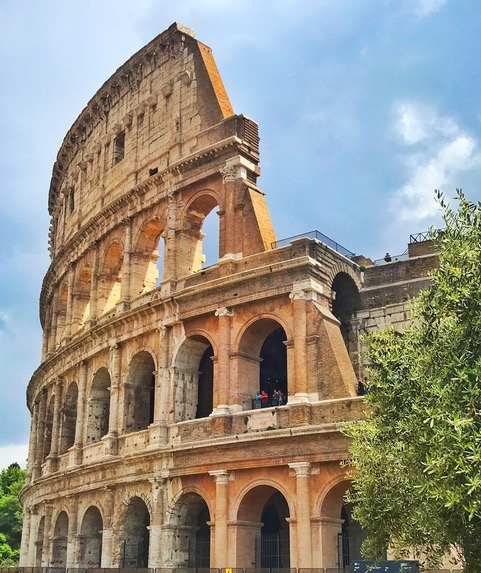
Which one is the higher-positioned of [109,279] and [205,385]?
[109,279]

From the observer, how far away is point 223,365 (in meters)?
19.2

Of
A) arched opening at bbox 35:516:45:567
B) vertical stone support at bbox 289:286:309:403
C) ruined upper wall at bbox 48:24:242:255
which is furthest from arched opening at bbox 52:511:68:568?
vertical stone support at bbox 289:286:309:403

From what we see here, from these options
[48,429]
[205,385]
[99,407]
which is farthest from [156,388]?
[48,429]

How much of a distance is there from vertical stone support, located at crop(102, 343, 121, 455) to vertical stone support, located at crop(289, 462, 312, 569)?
22.1 ft

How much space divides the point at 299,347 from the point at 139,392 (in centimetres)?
654

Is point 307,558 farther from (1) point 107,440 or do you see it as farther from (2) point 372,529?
(1) point 107,440

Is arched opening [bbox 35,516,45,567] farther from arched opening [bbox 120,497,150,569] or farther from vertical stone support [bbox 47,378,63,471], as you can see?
arched opening [bbox 120,497,150,569]

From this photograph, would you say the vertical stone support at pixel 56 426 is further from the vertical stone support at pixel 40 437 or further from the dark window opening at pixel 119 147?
the dark window opening at pixel 119 147

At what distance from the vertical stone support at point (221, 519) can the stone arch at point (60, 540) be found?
27.0 ft

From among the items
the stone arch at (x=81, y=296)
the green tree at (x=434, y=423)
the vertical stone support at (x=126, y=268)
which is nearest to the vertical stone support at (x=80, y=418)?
the vertical stone support at (x=126, y=268)

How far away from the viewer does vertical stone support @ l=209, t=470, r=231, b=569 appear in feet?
58.3

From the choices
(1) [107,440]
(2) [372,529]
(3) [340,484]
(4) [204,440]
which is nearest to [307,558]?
(3) [340,484]

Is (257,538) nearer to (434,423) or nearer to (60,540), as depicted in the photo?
(60,540)

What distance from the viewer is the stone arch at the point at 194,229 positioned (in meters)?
22.2
